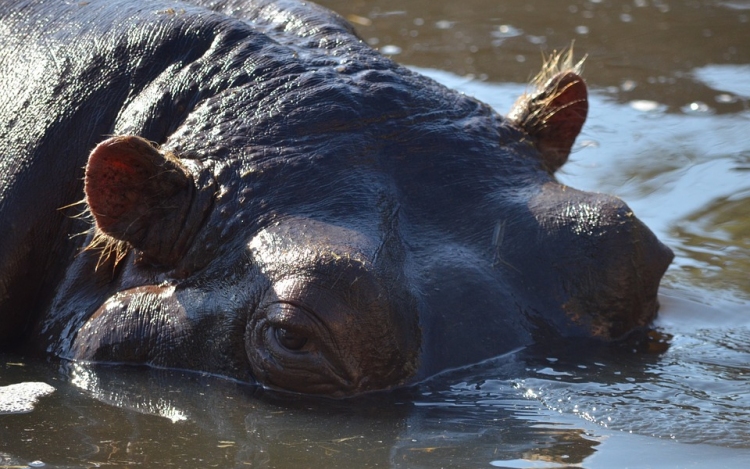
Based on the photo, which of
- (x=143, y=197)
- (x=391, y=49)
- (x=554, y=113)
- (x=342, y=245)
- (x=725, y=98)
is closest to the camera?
(x=342, y=245)

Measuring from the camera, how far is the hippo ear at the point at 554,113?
488cm

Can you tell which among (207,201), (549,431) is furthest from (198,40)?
(549,431)

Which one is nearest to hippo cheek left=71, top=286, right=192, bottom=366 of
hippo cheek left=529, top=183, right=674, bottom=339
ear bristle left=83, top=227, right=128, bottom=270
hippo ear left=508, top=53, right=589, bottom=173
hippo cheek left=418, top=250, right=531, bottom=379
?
ear bristle left=83, top=227, right=128, bottom=270

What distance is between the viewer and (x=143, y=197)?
412cm

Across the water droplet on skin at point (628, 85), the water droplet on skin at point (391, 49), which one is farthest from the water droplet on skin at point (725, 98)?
the water droplet on skin at point (391, 49)

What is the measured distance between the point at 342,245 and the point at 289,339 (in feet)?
1.12

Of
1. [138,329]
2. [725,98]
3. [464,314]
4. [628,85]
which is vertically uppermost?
[628,85]

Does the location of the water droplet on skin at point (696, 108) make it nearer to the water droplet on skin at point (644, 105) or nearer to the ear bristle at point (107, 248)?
the water droplet on skin at point (644, 105)

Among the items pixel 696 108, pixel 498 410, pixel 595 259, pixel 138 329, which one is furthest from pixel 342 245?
pixel 696 108

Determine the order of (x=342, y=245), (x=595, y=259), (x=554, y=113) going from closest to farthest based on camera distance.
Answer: (x=342, y=245)
(x=595, y=259)
(x=554, y=113)

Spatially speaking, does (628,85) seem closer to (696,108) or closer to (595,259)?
(696,108)

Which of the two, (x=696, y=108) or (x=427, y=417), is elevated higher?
(x=696, y=108)

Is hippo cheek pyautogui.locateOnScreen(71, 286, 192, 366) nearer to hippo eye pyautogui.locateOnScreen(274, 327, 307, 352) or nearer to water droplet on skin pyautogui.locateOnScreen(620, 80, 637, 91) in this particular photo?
hippo eye pyautogui.locateOnScreen(274, 327, 307, 352)

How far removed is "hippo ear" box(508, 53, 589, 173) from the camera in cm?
488
